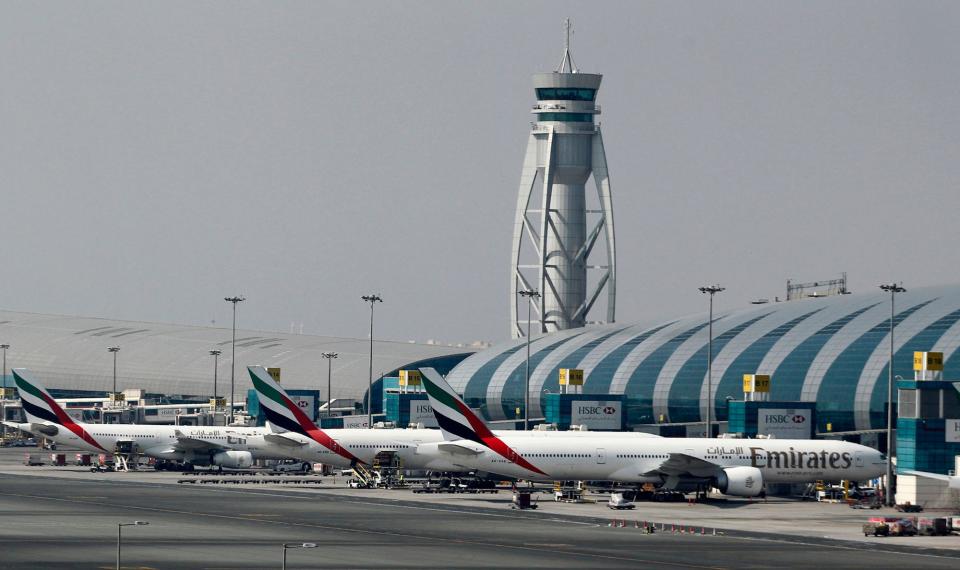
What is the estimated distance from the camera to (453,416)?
88.8 meters

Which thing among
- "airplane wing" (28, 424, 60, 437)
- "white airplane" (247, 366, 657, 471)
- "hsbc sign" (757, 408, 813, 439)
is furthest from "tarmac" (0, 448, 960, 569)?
"airplane wing" (28, 424, 60, 437)

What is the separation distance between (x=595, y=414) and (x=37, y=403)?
40.1m

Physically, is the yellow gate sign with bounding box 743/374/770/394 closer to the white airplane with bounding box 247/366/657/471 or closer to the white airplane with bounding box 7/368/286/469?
the white airplane with bounding box 247/366/657/471

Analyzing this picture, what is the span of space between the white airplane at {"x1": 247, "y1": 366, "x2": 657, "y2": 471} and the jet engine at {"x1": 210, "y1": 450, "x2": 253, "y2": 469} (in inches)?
768

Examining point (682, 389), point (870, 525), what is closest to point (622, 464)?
point (870, 525)

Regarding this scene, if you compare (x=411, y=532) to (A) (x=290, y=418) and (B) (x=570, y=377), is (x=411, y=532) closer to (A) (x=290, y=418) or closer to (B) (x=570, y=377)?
(A) (x=290, y=418)

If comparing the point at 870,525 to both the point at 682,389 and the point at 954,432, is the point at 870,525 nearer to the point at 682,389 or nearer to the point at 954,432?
the point at 954,432

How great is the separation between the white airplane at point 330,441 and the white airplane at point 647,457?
10.0ft

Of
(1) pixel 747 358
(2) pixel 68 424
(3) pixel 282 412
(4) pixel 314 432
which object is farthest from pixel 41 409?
(1) pixel 747 358

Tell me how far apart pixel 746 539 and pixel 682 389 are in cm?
8013

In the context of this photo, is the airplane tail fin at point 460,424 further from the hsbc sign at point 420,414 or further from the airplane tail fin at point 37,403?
the hsbc sign at point 420,414

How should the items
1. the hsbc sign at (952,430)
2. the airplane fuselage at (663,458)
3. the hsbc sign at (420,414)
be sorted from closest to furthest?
1. the hsbc sign at (952,430)
2. the airplane fuselage at (663,458)
3. the hsbc sign at (420,414)

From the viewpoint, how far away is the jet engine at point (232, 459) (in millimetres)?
118125

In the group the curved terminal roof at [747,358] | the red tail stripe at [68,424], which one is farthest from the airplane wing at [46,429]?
the curved terminal roof at [747,358]
